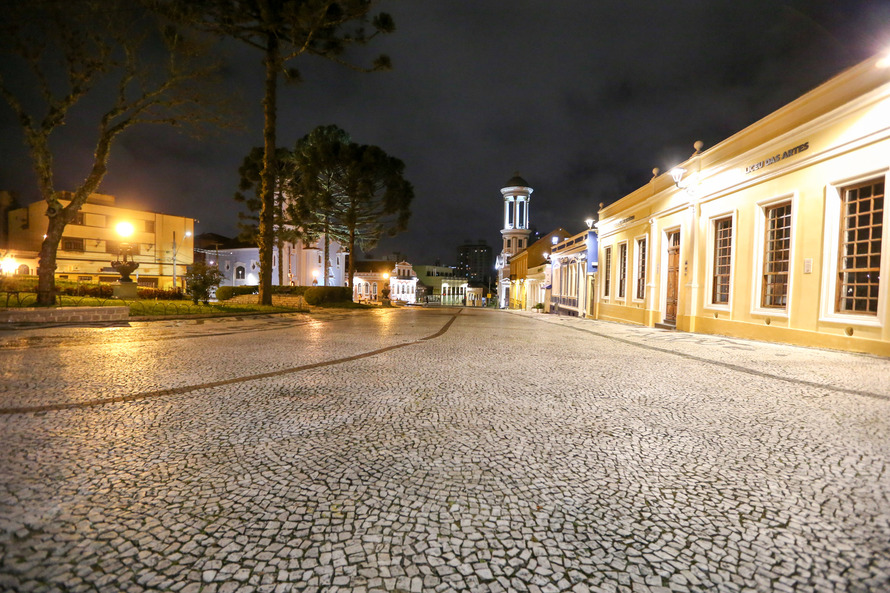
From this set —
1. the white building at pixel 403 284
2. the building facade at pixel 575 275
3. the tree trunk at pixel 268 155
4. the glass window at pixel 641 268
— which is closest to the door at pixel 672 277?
the glass window at pixel 641 268

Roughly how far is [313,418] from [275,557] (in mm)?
2017

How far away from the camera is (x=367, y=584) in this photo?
5.49ft

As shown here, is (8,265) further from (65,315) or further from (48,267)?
(65,315)

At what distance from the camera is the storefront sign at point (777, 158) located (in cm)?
959

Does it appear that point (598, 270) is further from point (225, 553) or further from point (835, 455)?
point (225, 553)

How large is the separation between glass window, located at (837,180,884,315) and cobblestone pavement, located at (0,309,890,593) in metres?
4.20

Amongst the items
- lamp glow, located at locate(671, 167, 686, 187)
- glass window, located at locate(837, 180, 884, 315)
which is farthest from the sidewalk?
lamp glow, located at locate(671, 167, 686, 187)

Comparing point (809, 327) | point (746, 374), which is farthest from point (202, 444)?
point (809, 327)

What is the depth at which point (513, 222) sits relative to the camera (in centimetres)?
7894

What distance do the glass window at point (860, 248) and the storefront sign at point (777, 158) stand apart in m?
1.38

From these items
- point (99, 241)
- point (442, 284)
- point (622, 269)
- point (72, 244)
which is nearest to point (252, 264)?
point (99, 241)

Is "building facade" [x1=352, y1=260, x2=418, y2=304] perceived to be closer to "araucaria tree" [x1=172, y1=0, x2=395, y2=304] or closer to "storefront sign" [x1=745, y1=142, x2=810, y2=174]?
"araucaria tree" [x1=172, y1=0, x2=395, y2=304]

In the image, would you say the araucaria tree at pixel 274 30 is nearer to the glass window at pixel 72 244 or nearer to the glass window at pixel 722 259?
the glass window at pixel 722 259

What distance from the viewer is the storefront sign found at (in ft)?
31.4
